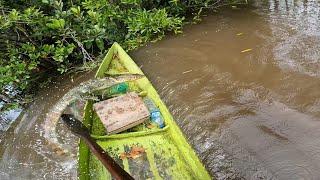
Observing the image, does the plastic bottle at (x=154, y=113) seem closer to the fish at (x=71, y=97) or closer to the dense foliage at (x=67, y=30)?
the fish at (x=71, y=97)

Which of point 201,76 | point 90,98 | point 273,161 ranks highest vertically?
point 90,98

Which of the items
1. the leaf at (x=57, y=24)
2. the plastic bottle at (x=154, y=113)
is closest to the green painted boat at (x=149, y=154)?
the plastic bottle at (x=154, y=113)

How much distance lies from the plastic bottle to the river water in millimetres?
527

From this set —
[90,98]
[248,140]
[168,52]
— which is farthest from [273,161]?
[168,52]

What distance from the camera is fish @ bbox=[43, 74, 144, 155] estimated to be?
536 cm

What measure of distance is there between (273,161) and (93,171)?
1991 mm

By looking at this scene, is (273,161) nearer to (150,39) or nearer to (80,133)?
(80,133)

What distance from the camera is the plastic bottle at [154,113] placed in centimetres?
459

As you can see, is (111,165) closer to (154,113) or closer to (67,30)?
(154,113)

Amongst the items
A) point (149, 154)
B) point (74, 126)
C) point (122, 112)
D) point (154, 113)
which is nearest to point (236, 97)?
point (154, 113)

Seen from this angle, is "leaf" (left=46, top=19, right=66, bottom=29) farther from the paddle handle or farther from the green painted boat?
the paddle handle

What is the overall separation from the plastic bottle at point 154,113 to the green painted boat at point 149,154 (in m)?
0.06

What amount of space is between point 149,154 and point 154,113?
2.20 feet

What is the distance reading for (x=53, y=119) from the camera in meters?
6.16
